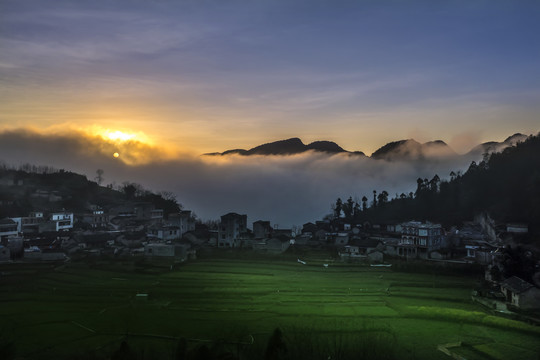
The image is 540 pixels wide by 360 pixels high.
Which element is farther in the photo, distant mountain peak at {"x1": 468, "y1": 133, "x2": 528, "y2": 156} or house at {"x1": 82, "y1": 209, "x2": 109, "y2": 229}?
distant mountain peak at {"x1": 468, "y1": 133, "x2": 528, "y2": 156}

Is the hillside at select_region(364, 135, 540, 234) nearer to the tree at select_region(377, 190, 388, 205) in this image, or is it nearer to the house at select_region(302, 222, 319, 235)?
the tree at select_region(377, 190, 388, 205)

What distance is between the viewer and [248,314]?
20422 mm

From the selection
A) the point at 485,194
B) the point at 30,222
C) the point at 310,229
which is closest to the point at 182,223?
the point at 310,229

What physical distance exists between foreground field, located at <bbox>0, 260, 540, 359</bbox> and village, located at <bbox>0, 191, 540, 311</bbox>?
3.70m

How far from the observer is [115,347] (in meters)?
16.3

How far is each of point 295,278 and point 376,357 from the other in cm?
1272

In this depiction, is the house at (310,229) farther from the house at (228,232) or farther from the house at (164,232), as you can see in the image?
the house at (164,232)

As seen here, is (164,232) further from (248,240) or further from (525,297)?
(525,297)

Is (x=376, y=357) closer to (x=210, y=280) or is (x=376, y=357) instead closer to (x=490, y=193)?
(x=210, y=280)

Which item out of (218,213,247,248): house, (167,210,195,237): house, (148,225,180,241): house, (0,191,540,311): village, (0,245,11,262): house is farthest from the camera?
(167,210,195,237): house

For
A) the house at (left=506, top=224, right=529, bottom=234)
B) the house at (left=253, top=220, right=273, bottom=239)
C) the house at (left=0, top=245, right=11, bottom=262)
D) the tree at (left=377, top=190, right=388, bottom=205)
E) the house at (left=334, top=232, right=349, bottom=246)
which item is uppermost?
the tree at (left=377, top=190, right=388, bottom=205)

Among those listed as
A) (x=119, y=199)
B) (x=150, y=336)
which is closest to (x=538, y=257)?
(x=150, y=336)

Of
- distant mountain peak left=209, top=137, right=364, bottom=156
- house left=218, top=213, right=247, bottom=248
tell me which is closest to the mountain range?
distant mountain peak left=209, top=137, right=364, bottom=156

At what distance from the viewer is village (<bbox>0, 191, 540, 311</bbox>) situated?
1257 inches
